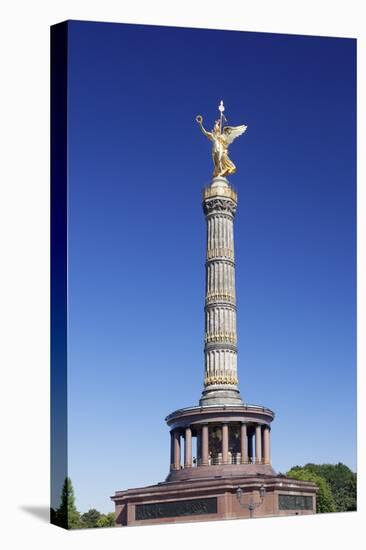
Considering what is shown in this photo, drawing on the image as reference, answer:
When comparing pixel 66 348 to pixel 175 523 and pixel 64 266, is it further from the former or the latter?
pixel 175 523

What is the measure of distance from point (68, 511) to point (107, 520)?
4178 millimetres

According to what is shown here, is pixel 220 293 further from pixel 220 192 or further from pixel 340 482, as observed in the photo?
pixel 340 482

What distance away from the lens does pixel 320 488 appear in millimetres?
44438

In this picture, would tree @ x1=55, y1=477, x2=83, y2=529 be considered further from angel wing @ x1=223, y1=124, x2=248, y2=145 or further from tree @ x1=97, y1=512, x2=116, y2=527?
angel wing @ x1=223, y1=124, x2=248, y2=145

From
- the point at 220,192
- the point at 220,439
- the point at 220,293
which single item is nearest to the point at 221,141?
the point at 220,192

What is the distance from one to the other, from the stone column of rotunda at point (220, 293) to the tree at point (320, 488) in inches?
163

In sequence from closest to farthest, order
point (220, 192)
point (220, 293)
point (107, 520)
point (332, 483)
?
point (107, 520), point (220, 192), point (220, 293), point (332, 483)

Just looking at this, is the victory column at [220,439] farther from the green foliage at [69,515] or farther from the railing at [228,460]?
the green foliage at [69,515]

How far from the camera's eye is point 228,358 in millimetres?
43281

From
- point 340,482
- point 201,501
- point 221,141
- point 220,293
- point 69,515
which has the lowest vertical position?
point 69,515

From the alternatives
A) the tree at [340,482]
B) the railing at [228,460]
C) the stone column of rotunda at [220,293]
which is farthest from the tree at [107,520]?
the tree at [340,482]

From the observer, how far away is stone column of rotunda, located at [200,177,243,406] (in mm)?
43000

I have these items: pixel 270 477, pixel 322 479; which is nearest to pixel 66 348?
pixel 270 477

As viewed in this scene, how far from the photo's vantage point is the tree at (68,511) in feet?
108
